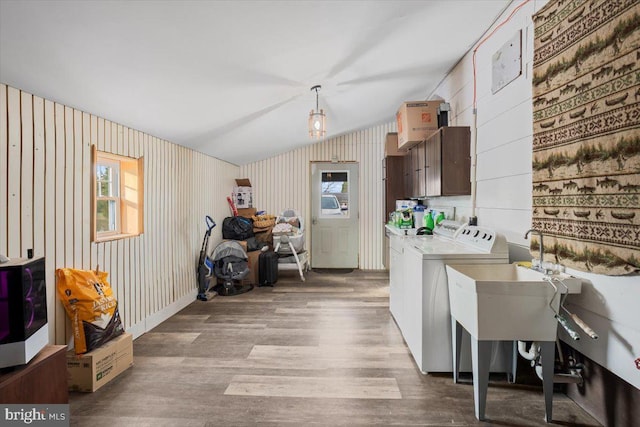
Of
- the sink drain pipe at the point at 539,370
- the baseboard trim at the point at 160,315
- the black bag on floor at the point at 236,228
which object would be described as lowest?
the baseboard trim at the point at 160,315

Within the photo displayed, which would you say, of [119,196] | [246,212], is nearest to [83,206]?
[119,196]

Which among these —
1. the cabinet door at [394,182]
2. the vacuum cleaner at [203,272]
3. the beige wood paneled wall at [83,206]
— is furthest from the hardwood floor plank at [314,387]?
the cabinet door at [394,182]

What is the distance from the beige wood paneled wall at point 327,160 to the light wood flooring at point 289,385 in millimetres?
2654

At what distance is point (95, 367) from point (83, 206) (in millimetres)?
1132

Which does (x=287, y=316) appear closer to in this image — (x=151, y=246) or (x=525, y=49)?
(x=151, y=246)

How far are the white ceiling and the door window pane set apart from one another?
2.29 meters

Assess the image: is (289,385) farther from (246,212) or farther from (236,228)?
(246,212)

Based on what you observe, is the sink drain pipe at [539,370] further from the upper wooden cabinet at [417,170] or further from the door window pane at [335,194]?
the door window pane at [335,194]

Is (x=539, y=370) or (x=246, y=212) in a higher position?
(x=246, y=212)

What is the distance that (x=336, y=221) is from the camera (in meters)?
5.93

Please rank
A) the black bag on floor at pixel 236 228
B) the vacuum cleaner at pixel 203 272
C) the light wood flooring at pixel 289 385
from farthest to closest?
the black bag on floor at pixel 236 228
the vacuum cleaner at pixel 203 272
the light wood flooring at pixel 289 385

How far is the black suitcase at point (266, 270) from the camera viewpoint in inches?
185

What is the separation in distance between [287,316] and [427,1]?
306cm

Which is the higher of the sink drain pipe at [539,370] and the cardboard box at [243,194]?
the cardboard box at [243,194]
